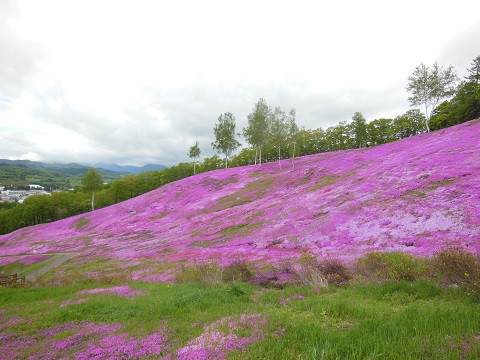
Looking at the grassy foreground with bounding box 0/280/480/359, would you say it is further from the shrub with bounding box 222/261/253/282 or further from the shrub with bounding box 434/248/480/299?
the shrub with bounding box 222/261/253/282

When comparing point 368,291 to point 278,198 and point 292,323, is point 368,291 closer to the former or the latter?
point 292,323

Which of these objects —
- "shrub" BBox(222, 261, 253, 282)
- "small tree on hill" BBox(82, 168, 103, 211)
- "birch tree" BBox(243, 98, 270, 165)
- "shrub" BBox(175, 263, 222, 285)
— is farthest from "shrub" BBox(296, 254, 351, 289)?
"small tree on hill" BBox(82, 168, 103, 211)

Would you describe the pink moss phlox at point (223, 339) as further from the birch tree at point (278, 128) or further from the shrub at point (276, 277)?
the birch tree at point (278, 128)

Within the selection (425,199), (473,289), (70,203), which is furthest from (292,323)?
(70,203)

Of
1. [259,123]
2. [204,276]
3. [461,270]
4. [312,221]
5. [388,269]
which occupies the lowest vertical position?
[204,276]

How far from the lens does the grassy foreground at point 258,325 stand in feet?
Result: 13.9

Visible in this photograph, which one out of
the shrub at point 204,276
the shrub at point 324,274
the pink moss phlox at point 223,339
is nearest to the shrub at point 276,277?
the shrub at point 324,274

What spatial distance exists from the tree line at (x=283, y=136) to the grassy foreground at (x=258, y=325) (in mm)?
45531

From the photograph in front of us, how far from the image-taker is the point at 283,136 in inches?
2164

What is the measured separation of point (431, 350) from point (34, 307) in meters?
14.2

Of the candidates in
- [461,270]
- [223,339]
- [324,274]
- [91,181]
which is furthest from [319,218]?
[91,181]

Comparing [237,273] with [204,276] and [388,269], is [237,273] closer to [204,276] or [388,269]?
[204,276]

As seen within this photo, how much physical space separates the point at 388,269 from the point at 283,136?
48.6 metres

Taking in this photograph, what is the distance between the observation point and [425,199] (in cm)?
1673
